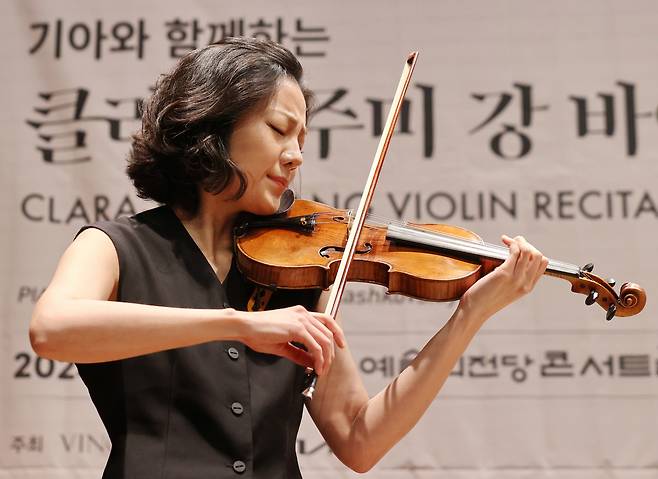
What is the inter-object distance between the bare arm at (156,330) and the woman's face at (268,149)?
0.30m

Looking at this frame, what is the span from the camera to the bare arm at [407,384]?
126 centimetres

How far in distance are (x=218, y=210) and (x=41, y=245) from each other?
0.94 m

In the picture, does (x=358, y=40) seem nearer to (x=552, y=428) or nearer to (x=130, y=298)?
(x=552, y=428)

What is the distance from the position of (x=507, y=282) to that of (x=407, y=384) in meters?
0.21

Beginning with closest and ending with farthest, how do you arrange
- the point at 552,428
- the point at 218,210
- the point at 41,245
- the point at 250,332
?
the point at 250,332 → the point at 218,210 → the point at 552,428 → the point at 41,245

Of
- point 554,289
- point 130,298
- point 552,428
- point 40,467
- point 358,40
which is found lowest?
point 40,467

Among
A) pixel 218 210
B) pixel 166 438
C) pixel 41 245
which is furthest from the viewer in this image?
pixel 41 245

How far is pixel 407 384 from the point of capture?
1.29 metres

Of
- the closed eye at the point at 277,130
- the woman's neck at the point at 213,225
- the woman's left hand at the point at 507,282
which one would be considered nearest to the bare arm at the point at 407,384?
the woman's left hand at the point at 507,282

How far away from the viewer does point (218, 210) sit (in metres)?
1.33

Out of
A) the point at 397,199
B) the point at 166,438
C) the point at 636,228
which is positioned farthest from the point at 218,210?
the point at 636,228

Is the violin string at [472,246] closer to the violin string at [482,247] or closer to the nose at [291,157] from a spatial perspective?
the violin string at [482,247]

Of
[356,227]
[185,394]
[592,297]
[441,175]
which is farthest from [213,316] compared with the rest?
[441,175]

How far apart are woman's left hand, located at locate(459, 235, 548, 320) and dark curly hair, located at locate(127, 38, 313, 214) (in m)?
0.37
